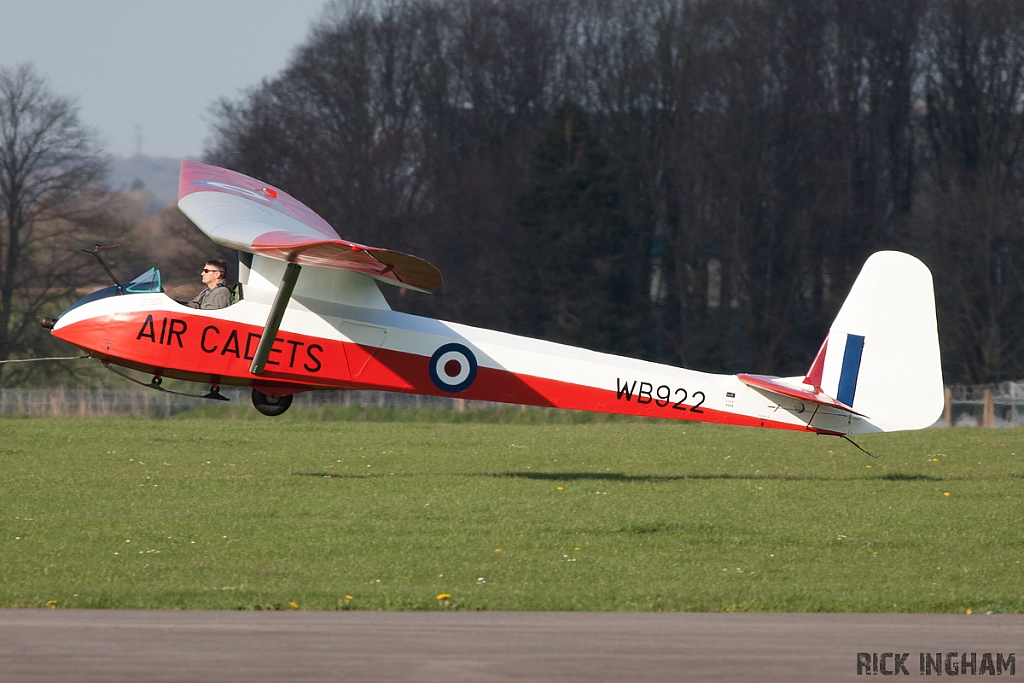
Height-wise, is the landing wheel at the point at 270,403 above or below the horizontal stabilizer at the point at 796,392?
below

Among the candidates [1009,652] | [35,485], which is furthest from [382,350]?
[1009,652]

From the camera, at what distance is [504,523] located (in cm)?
1121

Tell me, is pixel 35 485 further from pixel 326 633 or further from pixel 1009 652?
pixel 1009 652

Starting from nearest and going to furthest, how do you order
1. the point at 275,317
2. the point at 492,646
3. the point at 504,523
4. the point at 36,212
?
the point at 492,646, the point at 504,523, the point at 275,317, the point at 36,212

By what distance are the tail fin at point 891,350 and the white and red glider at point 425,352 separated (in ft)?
0.04

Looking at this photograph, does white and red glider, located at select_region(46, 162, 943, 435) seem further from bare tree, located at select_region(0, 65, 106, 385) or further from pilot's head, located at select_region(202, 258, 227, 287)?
bare tree, located at select_region(0, 65, 106, 385)

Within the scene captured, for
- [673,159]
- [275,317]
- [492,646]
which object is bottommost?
[492,646]

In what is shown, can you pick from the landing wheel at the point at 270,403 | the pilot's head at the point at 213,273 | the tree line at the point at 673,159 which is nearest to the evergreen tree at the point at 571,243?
the tree line at the point at 673,159

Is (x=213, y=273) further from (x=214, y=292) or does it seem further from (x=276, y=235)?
(x=276, y=235)

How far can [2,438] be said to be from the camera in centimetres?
1756

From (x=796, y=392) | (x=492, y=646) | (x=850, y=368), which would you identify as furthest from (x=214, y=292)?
(x=850, y=368)

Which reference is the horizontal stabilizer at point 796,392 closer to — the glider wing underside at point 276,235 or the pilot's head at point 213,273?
the glider wing underside at point 276,235

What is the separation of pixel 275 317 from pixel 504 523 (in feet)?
11.5

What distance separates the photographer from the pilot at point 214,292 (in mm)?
12719
